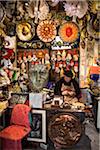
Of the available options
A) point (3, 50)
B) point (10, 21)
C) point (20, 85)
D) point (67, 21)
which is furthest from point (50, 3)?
point (20, 85)

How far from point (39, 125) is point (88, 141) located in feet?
2.50

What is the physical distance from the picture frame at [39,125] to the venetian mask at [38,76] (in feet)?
1.31

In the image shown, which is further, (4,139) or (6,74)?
(6,74)

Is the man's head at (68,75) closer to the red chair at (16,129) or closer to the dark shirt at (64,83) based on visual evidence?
the dark shirt at (64,83)

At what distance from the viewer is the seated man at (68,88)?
4.56m

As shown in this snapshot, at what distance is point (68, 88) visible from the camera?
4.61 meters

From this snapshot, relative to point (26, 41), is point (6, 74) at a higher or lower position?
lower

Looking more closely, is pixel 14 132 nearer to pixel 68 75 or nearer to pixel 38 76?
pixel 38 76

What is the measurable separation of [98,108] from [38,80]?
1.00 metres

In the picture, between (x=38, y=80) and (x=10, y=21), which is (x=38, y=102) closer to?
(x=38, y=80)

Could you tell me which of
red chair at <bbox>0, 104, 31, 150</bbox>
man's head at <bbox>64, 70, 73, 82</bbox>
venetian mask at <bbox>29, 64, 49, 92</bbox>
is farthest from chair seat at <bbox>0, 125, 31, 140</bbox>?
man's head at <bbox>64, 70, 73, 82</bbox>

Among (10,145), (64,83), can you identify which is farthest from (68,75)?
(10,145)

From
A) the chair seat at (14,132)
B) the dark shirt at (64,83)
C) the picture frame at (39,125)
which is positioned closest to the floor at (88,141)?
the picture frame at (39,125)

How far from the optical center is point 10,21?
15.1ft
